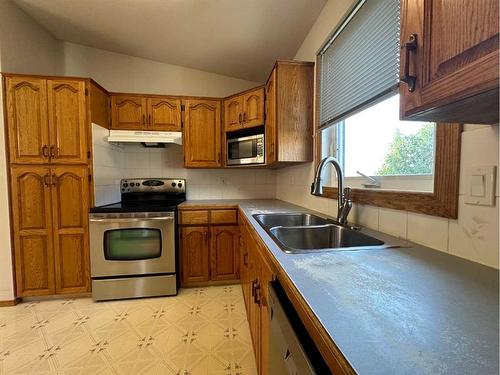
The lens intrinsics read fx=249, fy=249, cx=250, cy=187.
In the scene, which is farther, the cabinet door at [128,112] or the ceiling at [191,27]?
the cabinet door at [128,112]

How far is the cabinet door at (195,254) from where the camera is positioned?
2572mm

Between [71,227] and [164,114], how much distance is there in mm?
1441

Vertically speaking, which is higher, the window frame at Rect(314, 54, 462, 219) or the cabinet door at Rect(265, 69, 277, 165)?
the cabinet door at Rect(265, 69, 277, 165)

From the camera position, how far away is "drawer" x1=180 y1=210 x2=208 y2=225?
101 inches

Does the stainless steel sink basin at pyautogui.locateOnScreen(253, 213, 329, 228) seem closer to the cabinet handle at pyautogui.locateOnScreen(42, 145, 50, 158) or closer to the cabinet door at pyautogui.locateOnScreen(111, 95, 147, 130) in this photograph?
the cabinet door at pyautogui.locateOnScreen(111, 95, 147, 130)

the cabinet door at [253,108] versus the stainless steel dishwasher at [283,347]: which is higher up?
the cabinet door at [253,108]

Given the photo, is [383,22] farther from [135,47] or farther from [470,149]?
[135,47]

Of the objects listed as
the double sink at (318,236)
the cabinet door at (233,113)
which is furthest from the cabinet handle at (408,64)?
the cabinet door at (233,113)

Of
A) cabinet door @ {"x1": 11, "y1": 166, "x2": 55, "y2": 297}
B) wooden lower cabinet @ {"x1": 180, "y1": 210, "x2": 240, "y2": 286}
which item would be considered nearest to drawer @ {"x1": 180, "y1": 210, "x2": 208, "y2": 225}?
wooden lower cabinet @ {"x1": 180, "y1": 210, "x2": 240, "y2": 286}

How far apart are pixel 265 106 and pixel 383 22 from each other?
1272 mm

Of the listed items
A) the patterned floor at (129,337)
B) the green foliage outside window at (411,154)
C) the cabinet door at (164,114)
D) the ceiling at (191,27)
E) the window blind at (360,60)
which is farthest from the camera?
the cabinet door at (164,114)

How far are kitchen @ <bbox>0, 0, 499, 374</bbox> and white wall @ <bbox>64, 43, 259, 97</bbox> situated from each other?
0.08 ft

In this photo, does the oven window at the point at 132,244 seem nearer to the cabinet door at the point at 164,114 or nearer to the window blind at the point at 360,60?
the cabinet door at the point at 164,114

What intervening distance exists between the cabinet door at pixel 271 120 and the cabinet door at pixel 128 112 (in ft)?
4.48
